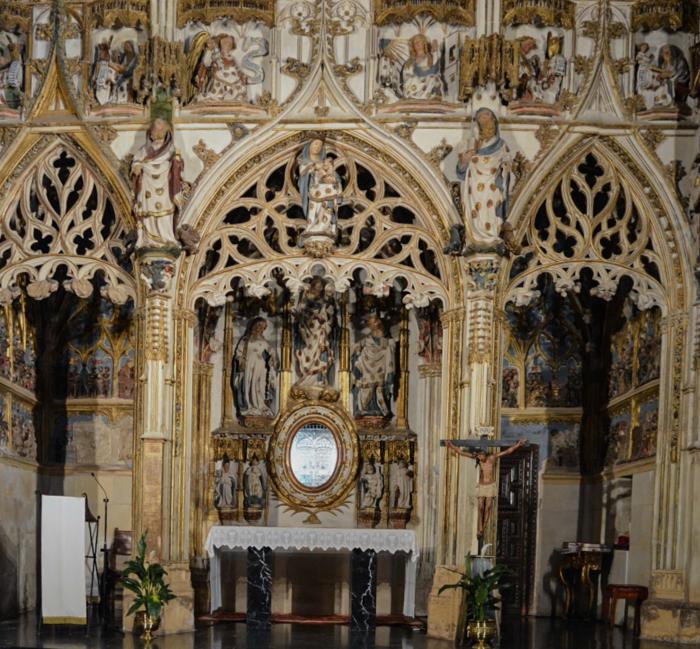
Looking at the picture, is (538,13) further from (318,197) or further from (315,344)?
(315,344)

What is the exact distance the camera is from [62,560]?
1844 centimetres

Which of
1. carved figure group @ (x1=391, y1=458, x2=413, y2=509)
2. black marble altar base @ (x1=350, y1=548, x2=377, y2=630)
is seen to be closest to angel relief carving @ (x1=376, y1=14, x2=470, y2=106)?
carved figure group @ (x1=391, y1=458, x2=413, y2=509)

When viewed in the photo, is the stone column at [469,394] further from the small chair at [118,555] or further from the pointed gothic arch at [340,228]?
the small chair at [118,555]

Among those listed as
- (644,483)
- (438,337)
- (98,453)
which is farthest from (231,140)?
(644,483)

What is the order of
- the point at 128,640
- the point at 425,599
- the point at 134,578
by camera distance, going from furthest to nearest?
the point at 425,599, the point at 134,578, the point at 128,640

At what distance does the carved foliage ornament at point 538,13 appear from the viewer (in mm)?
19562

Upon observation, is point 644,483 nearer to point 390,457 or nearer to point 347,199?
point 390,457

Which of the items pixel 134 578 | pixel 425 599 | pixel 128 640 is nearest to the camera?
pixel 128 640

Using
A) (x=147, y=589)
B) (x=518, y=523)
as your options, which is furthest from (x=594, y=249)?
(x=147, y=589)

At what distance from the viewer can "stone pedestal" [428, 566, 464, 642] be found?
1884cm

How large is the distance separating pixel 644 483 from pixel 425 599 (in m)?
3.41

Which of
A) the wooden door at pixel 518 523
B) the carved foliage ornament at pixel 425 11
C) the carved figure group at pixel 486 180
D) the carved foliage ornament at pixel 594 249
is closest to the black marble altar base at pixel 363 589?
the wooden door at pixel 518 523

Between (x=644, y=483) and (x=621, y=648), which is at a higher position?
(x=644, y=483)

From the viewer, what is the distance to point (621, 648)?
18.2 meters
